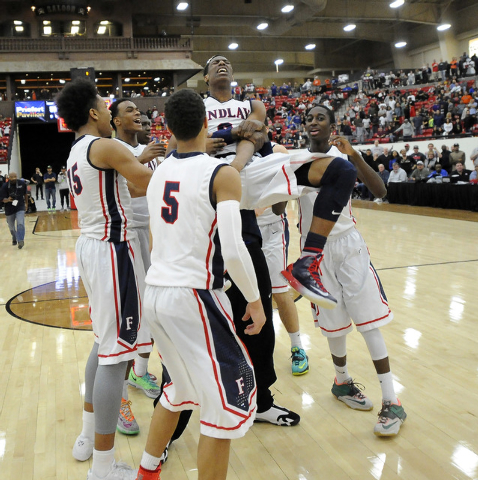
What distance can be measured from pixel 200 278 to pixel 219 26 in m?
36.2

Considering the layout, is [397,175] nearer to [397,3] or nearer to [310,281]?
[310,281]

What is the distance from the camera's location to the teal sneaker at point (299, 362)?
13.2ft


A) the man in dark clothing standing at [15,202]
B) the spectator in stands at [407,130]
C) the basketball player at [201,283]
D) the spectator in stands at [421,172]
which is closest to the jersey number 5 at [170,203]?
the basketball player at [201,283]

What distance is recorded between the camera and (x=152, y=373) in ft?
13.8

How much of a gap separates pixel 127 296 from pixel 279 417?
4.07 ft

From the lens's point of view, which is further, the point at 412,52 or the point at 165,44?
the point at 412,52

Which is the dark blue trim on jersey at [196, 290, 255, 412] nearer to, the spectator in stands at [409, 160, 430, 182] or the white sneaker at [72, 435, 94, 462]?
the white sneaker at [72, 435, 94, 462]

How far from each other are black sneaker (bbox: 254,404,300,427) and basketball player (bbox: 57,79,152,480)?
2.95ft

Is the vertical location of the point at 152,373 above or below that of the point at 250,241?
below

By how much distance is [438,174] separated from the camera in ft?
48.5

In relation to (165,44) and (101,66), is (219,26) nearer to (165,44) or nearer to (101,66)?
(165,44)

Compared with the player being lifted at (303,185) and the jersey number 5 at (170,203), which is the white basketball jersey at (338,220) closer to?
the player being lifted at (303,185)

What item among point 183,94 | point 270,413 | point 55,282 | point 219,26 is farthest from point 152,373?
point 219,26

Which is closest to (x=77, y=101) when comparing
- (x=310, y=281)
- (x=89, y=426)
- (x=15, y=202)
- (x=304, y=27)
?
(x=310, y=281)
